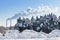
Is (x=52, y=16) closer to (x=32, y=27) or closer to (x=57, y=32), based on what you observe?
(x=32, y=27)

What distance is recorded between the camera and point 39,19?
1770 inches

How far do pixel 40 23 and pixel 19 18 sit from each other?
5576 millimetres

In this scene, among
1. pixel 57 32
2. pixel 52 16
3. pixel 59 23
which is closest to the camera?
pixel 57 32

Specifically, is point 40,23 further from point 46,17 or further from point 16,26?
point 16,26

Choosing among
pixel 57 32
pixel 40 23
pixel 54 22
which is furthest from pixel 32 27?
pixel 57 32

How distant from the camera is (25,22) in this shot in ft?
148

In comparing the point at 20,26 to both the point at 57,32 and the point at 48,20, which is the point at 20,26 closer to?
the point at 48,20

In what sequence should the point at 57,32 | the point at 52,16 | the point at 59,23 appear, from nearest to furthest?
the point at 57,32 < the point at 59,23 < the point at 52,16

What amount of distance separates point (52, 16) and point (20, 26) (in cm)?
846

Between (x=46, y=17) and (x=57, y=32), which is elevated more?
(x=46, y=17)

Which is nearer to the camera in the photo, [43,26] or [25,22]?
[43,26]

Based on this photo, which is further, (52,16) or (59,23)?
(52,16)

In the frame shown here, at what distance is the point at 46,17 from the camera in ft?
148

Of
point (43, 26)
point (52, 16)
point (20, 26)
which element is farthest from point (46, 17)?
point (20, 26)
